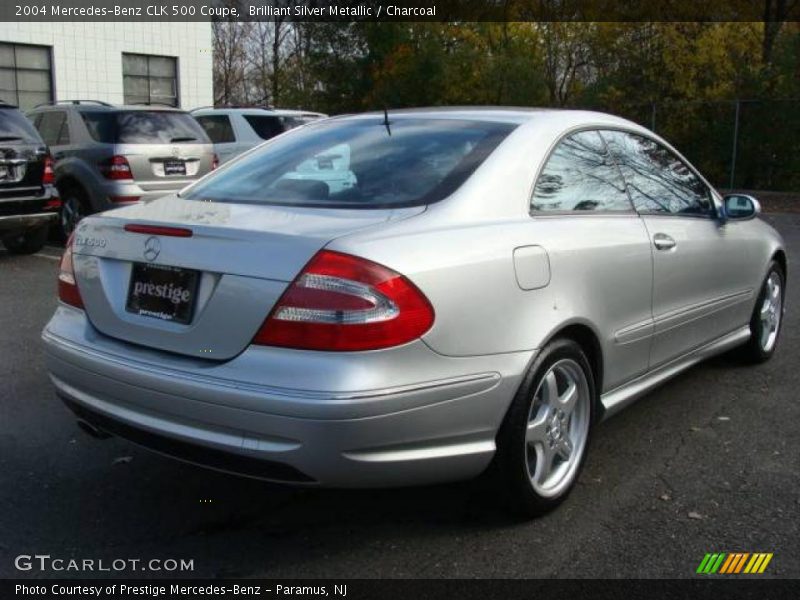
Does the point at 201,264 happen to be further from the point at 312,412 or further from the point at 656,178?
the point at 656,178

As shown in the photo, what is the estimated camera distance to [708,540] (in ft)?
10.6

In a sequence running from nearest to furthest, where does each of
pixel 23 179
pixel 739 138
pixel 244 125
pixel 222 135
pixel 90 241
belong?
pixel 90 241
pixel 23 179
pixel 244 125
pixel 222 135
pixel 739 138

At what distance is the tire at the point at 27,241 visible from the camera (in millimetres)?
9852

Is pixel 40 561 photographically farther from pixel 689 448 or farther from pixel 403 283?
pixel 689 448

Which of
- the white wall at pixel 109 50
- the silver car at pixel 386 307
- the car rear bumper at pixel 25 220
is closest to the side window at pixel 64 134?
the car rear bumper at pixel 25 220

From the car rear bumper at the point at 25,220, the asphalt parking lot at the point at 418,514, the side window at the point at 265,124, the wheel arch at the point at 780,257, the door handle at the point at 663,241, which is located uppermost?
the side window at the point at 265,124

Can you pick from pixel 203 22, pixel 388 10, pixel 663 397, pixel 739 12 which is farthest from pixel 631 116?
pixel 663 397

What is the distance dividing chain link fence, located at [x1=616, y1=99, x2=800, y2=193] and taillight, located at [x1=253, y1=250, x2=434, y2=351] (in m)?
18.8

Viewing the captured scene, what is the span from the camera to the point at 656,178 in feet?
14.7

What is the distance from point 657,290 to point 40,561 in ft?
9.37

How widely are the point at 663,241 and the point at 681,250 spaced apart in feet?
0.72

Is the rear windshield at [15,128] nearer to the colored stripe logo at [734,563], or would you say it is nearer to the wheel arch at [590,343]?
the wheel arch at [590,343]

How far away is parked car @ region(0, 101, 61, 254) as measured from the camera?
886 cm

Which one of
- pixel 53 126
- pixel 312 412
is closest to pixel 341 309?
pixel 312 412
